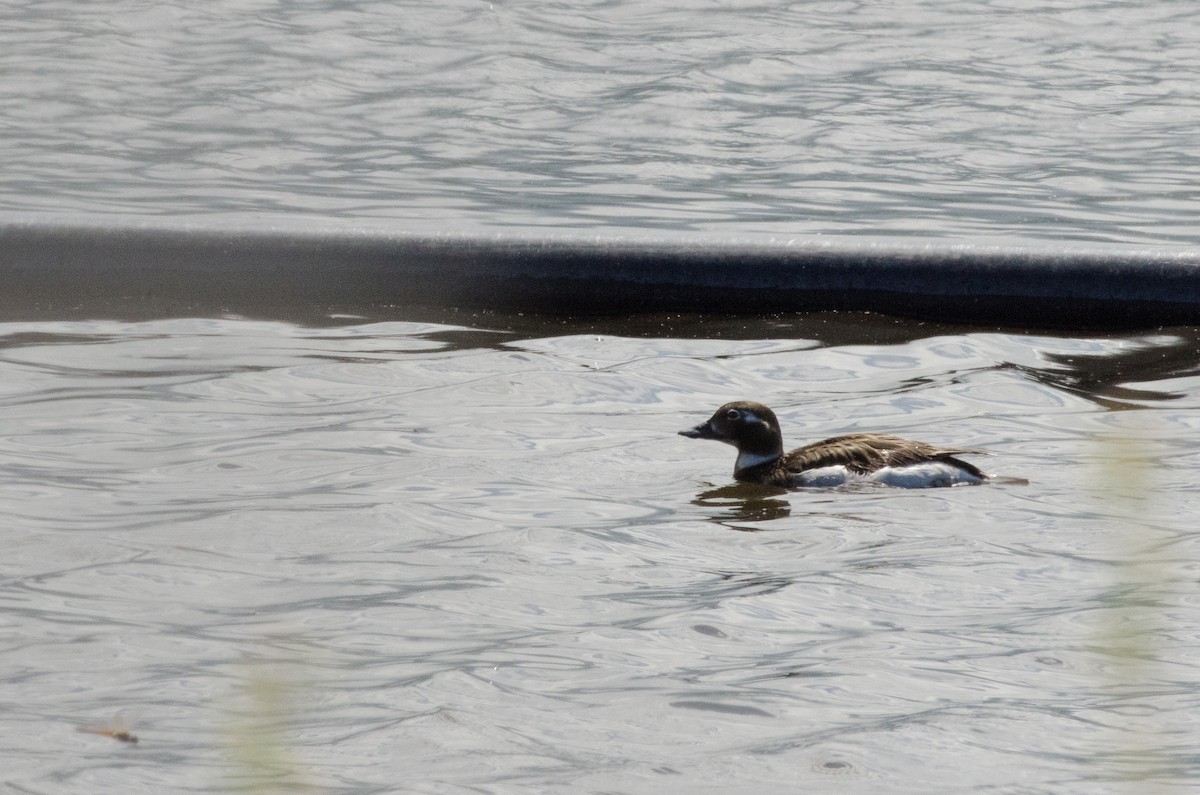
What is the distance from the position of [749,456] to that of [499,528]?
1177mm

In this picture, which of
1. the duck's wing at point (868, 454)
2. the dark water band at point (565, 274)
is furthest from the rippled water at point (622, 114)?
the duck's wing at point (868, 454)

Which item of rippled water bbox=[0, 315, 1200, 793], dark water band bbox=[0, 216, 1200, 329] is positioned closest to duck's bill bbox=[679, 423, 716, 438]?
rippled water bbox=[0, 315, 1200, 793]

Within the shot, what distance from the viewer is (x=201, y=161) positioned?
12594 millimetres

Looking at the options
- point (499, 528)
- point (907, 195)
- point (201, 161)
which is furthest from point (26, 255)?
point (907, 195)

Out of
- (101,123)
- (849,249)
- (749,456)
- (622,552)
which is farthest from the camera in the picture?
(101,123)

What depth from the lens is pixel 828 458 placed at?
611cm

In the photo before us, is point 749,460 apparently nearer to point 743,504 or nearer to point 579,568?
point 743,504

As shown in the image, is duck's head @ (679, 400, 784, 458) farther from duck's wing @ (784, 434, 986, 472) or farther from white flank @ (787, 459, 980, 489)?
white flank @ (787, 459, 980, 489)

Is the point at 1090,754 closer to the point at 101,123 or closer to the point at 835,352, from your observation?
the point at 835,352

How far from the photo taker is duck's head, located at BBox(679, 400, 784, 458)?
20.7 feet

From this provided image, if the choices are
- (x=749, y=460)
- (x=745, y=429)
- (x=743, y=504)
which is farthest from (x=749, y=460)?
(x=743, y=504)

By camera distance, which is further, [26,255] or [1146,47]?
[1146,47]

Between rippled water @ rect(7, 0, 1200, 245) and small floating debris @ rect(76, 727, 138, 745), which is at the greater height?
rippled water @ rect(7, 0, 1200, 245)

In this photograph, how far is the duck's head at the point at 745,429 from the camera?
6301 mm
